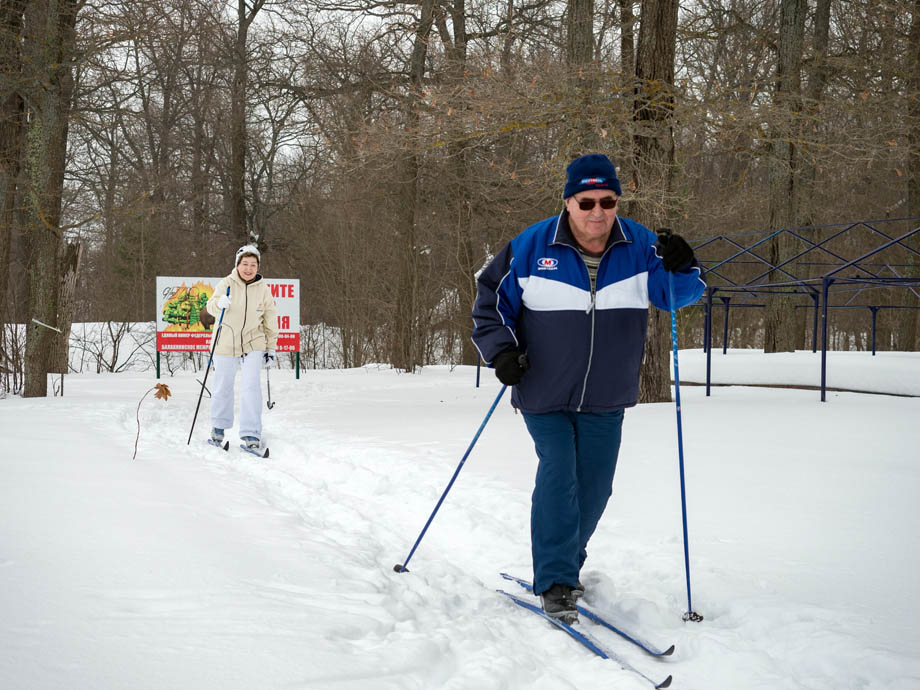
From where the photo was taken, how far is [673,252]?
352 cm

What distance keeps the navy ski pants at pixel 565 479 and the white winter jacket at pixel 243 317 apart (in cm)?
539

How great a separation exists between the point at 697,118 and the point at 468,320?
38.1 ft

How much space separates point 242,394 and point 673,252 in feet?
18.6

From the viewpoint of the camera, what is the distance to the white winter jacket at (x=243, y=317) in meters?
8.41

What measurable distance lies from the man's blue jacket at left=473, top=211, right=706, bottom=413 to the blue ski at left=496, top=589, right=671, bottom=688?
35.8 inches

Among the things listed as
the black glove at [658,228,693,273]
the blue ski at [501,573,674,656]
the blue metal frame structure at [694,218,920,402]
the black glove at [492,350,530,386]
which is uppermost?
the blue metal frame structure at [694,218,920,402]

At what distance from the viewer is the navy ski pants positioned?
142 inches

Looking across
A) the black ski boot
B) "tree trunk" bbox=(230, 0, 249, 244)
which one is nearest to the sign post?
"tree trunk" bbox=(230, 0, 249, 244)

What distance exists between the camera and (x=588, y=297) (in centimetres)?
354

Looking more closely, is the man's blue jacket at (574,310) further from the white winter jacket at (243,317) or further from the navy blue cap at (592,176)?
the white winter jacket at (243,317)

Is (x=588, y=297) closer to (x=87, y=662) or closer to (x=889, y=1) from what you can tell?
(x=87, y=662)

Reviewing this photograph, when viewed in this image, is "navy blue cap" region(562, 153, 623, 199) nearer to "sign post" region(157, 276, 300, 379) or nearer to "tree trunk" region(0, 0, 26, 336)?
"tree trunk" region(0, 0, 26, 336)

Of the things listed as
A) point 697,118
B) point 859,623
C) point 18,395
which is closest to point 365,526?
Answer: point 859,623

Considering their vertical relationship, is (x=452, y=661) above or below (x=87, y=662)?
below
